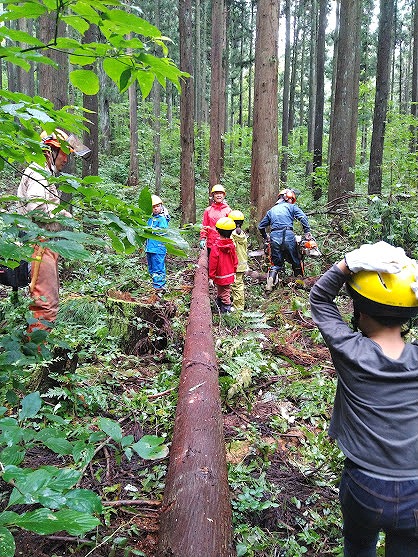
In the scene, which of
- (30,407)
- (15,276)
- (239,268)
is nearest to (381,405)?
(30,407)

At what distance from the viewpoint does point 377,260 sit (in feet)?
5.97

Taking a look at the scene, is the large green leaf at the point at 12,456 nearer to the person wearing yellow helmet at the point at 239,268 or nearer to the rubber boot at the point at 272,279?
the person wearing yellow helmet at the point at 239,268

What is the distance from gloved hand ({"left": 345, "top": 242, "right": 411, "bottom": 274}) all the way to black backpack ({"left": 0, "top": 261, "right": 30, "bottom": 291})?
2262 mm

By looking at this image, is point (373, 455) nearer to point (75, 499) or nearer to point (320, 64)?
point (75, 499)

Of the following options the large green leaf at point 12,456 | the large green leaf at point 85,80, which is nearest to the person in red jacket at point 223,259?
the large green leaf at point 85,80

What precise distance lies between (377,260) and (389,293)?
0.15 m

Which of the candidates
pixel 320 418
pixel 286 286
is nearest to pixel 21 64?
pixel 320 418

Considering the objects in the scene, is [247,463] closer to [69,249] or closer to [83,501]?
[83,501]

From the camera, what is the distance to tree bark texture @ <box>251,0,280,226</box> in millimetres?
9359

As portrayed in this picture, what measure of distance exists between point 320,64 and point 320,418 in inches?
804

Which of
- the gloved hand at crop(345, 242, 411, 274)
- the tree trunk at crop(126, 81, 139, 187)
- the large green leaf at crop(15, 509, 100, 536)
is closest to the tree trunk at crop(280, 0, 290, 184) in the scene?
the tree trunk at crop(126, 81, 139, 187)

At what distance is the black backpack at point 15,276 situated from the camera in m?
3.08

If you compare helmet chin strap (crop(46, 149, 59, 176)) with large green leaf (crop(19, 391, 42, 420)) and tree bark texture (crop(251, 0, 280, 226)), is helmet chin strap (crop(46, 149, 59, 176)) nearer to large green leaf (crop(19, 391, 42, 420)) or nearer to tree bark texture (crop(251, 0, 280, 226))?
large green leaf (crop(19, 391, 42, 420))

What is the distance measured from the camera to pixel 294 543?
2.35m
